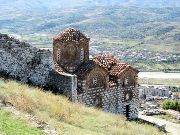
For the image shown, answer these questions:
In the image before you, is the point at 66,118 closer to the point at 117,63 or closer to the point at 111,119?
the point at 111,119

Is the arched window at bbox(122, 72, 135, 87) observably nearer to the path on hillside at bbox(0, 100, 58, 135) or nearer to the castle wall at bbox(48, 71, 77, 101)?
the castle wall at bbox(48, 71, 77, 101)

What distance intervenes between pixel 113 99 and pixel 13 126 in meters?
18.3

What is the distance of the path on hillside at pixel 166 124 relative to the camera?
103 feet

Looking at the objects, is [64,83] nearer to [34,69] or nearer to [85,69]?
[34,69]

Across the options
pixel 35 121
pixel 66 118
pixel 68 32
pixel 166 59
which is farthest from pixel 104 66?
pixel 166 59

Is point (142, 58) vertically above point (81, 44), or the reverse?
point (81, 44)

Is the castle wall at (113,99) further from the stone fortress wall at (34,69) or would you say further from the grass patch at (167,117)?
→ the grass patch at (167,117)

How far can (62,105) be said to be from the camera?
2411 cm

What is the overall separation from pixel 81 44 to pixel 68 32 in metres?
1.42

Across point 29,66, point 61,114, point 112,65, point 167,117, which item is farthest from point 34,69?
point 167,117

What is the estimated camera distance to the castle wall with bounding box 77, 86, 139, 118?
31422 mm

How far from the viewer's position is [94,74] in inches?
1266

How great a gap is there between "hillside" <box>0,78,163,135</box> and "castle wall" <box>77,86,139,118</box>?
525 cm

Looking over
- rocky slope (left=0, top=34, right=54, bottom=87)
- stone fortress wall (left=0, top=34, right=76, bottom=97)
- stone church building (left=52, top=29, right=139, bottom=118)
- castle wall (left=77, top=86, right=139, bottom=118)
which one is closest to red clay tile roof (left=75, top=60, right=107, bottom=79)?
stone church building (left=52, top=29, right=139, bottom=118)
